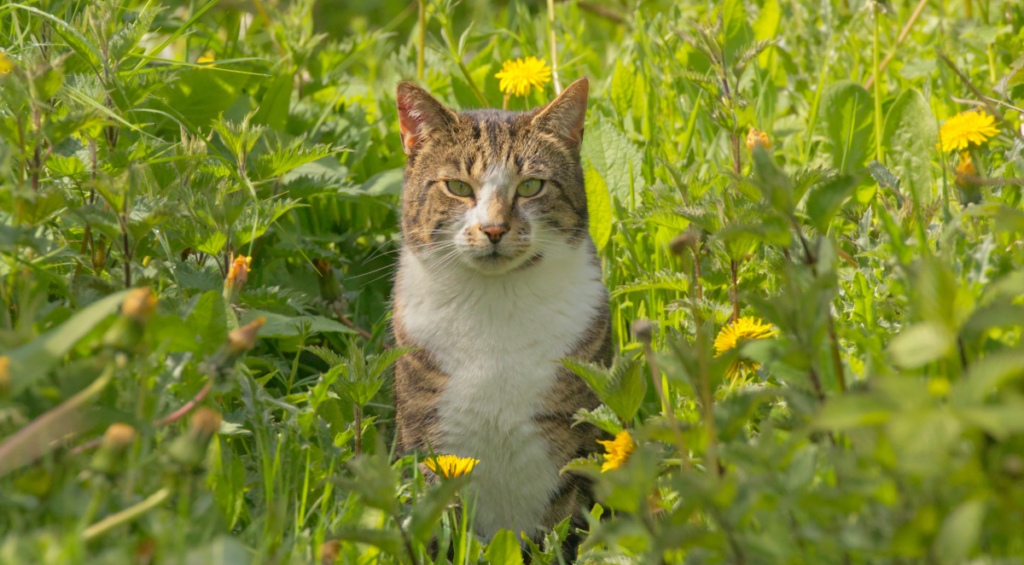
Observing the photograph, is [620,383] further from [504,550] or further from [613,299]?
[613,299]

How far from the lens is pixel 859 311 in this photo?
6.03ft

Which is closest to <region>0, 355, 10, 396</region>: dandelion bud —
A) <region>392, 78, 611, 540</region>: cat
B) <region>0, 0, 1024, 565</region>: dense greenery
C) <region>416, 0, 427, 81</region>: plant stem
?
<region>0, 0, 1024, 565</region>: dense greenery

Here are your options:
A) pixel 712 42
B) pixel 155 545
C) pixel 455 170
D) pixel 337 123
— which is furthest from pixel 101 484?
pixel 337 123

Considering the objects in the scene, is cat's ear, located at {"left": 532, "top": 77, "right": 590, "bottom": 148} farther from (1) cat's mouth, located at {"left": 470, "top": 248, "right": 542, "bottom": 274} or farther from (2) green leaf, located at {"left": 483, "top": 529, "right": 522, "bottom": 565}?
(2) green leaf, located at {"left": 483, "top": 529, "right": 522, "bottom": 565}

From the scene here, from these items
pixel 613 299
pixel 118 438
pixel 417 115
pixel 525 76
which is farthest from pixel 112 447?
pixel 525 76

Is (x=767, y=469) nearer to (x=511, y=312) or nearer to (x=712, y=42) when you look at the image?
(x=511, y=312)

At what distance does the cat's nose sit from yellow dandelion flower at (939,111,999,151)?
113 centimetres

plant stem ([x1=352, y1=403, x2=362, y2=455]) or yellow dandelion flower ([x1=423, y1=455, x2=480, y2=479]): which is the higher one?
plant stem ([x1=352, y1=403, x2=362, y2=455])

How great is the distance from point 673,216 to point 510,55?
60.2 inches

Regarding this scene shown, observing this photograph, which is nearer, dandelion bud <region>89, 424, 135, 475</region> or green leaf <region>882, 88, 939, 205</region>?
dandelion bud <region>89, 424, 135, 475</region>

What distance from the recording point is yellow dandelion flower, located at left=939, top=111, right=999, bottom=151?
81.9 inches

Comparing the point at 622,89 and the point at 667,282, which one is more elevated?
the point at 622,89

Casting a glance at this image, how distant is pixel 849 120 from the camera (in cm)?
252

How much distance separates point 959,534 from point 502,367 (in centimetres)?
126
